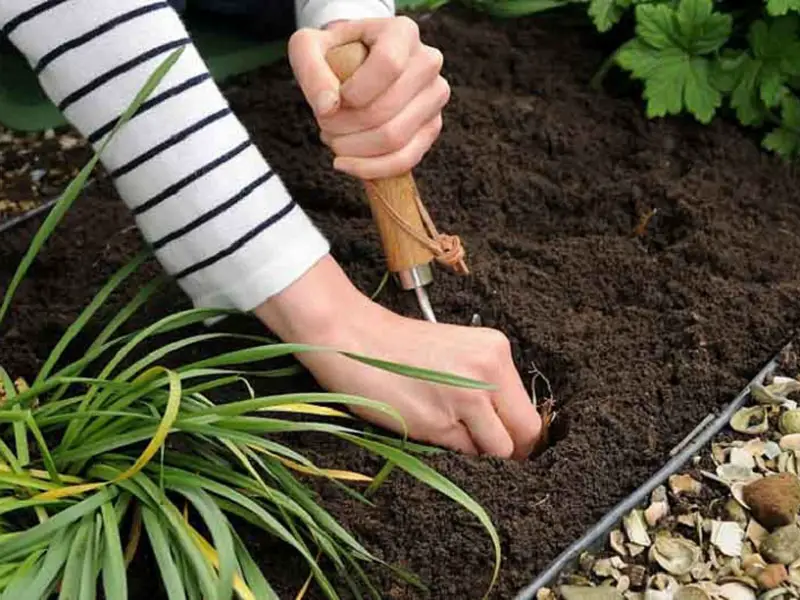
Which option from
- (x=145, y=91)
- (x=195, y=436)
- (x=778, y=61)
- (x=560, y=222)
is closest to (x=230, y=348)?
(x=195, y=436)

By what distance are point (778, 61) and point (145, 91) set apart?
0.82 metres

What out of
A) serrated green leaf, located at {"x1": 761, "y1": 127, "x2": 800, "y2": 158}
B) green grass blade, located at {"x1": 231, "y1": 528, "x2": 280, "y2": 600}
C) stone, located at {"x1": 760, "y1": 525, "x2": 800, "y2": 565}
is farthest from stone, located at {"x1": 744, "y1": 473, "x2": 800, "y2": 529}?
Answer: serrated green leaf, located at {"x1": 761, "y1": 127, "x2": 800, "y2": 158}

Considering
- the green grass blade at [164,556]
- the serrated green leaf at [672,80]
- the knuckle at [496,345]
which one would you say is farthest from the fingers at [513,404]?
the serrated green leaf at [672,80]

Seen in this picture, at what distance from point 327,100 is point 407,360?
0.23m

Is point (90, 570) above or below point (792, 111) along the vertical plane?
above

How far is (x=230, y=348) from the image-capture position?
129cm

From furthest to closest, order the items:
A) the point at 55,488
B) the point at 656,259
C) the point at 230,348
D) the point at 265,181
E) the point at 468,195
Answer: the point at 468,195
the point at 656,259
the point at 230,348
the point at 265,181
the point at 55,488

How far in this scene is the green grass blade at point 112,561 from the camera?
37.5 inches

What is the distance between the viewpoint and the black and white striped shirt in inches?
44.8

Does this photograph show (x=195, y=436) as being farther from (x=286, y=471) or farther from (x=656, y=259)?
(x=656, y=259)

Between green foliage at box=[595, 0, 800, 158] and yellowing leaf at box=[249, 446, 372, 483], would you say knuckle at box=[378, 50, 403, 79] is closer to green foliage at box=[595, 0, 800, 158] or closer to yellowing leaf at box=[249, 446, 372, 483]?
yellowing leaf at box=[249, 446, 372, 483]

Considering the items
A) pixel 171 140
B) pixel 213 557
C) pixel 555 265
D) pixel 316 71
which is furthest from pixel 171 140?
pixel 555 265

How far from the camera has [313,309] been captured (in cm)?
115

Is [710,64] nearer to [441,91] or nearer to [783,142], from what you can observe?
[783,142]
